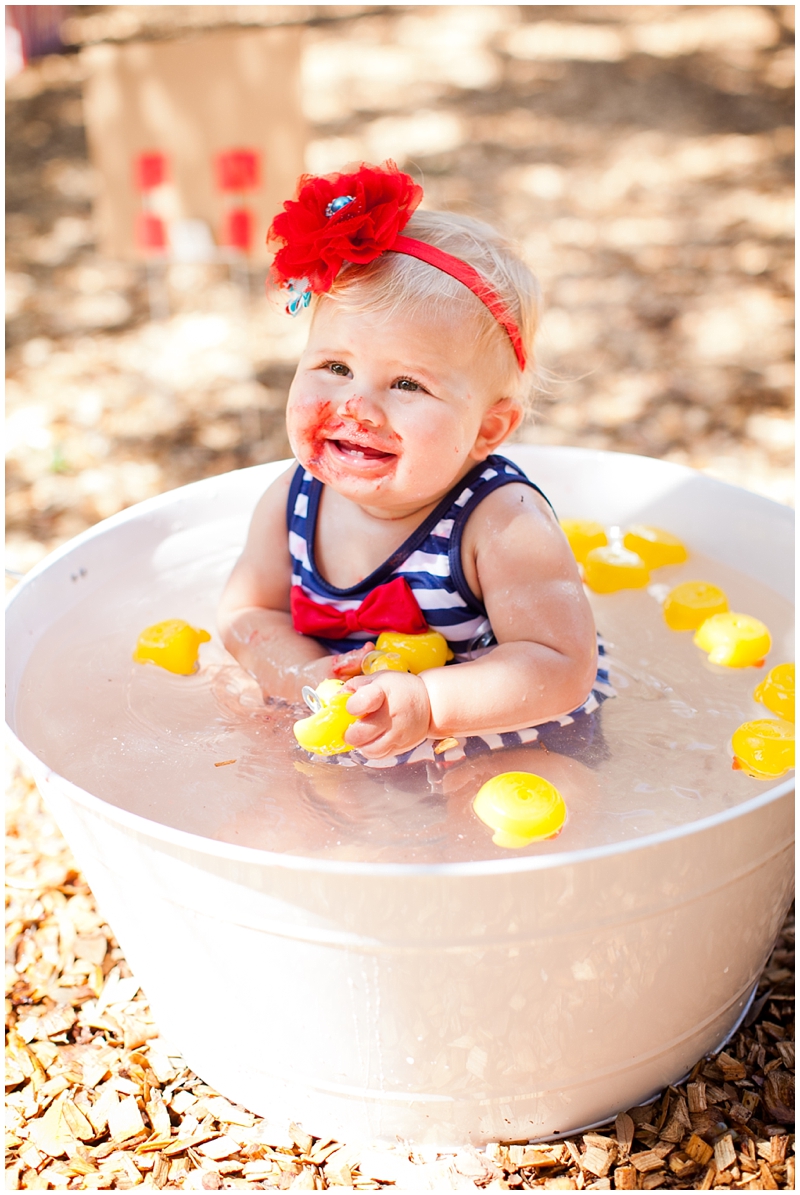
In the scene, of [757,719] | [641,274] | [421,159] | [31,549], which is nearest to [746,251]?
[641,274]

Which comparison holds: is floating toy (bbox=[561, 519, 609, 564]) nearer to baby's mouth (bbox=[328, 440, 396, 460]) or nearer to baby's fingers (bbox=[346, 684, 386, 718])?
baby's mouth (bbox=[328, 440, 396, 460])

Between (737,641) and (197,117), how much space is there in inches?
93.8

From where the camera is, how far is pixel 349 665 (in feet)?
5.02

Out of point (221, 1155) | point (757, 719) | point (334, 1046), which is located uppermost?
point (757, 719)

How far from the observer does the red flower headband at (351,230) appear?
1.39m

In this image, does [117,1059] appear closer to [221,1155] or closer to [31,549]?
[221,1155]

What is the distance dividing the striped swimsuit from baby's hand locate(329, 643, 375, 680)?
112 millimetres

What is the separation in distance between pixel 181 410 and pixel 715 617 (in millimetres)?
2473

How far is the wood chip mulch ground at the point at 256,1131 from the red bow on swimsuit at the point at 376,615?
0.64 metres

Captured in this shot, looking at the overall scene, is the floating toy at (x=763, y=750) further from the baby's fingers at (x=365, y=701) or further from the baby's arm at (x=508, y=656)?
the baby's fingers at (x=365, y=701)

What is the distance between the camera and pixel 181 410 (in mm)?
3816

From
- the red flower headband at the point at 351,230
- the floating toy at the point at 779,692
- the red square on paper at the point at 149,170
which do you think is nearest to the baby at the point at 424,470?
the red flower headband at the point at 351,230

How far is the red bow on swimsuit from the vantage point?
1.61 meters

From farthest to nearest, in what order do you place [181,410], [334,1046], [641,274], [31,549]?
[641,274]
[181,410]
[31,549]
[334,1046]
